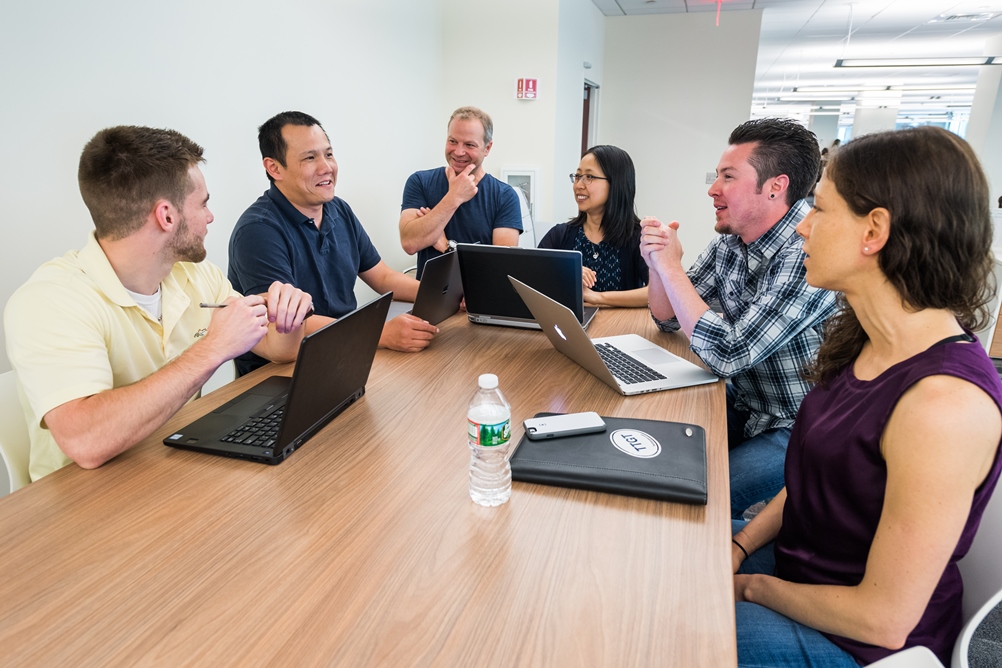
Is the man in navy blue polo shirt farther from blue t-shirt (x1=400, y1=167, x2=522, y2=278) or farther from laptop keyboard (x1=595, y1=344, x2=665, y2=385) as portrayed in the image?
blue t-shirt (x1=400, y1=167, x2=522, y2=278)

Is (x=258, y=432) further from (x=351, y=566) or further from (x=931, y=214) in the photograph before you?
(x=931, y=214)

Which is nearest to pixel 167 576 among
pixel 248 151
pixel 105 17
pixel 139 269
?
pixel 139 269

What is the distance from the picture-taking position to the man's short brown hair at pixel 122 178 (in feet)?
4.23

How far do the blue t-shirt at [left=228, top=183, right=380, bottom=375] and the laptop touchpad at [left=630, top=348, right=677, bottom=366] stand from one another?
1139mm

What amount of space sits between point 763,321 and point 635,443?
0.59m

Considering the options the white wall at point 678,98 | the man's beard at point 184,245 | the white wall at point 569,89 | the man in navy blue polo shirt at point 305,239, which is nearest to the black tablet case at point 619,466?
the man in navy blue polo shirt at point 305,239

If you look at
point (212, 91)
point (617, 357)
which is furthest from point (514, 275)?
point (212, 91)

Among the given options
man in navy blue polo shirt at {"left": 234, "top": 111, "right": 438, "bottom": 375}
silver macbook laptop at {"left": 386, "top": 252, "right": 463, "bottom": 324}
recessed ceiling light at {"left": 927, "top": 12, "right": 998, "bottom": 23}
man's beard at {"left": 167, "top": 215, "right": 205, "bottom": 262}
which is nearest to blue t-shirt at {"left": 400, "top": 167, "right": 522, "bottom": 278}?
man in navy blue polo shirt at {"left": 234, "top": 111, "right": 438, "bottom": 375}

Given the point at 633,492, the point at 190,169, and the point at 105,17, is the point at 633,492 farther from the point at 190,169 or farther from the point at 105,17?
the point at 105,17

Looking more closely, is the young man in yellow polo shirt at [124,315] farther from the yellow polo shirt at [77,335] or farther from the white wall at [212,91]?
the white wall at [212,91]

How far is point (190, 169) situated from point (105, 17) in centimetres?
102

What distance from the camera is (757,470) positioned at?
1.58 metres

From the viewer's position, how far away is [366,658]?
692 mm

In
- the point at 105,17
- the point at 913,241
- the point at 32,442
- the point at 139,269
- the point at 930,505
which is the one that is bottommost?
the point at 32,442
